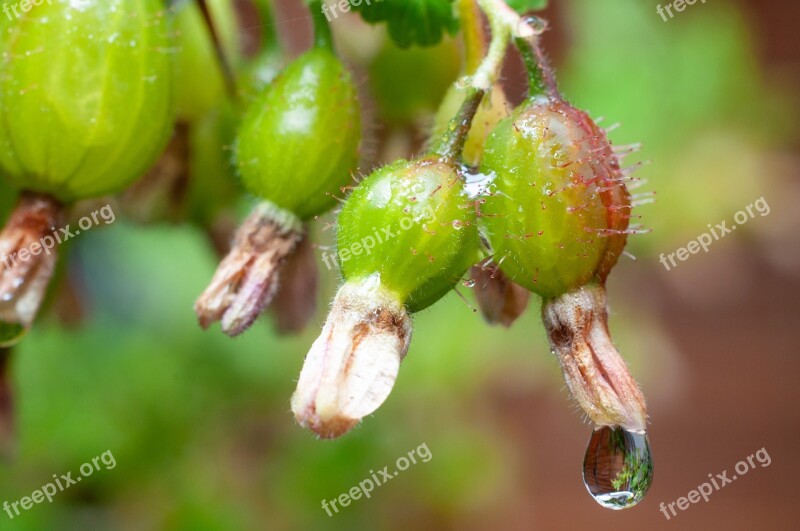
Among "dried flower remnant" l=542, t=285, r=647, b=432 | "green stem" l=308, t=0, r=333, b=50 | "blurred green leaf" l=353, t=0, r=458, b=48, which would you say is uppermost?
"green stem" l=308, t=0, r=333, b=50

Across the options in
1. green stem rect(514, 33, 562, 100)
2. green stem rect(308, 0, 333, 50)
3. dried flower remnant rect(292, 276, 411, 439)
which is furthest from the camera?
green stem rect(308, 0, 333, 50)

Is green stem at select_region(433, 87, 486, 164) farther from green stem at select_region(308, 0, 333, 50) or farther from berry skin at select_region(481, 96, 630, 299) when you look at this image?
green stem at select_region(308, 0, 333, 50)

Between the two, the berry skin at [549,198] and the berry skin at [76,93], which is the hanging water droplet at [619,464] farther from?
the berry skin at [76,93]

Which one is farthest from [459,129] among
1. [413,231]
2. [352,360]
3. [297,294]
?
[297,294]

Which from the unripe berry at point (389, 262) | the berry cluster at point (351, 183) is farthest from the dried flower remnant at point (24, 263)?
the unripe berry at point (389, 262)

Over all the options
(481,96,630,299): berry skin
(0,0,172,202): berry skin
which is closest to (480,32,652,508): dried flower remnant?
(481,96,630,299): berry skin

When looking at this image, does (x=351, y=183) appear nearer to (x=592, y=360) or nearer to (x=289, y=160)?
(x=289, y=160)
